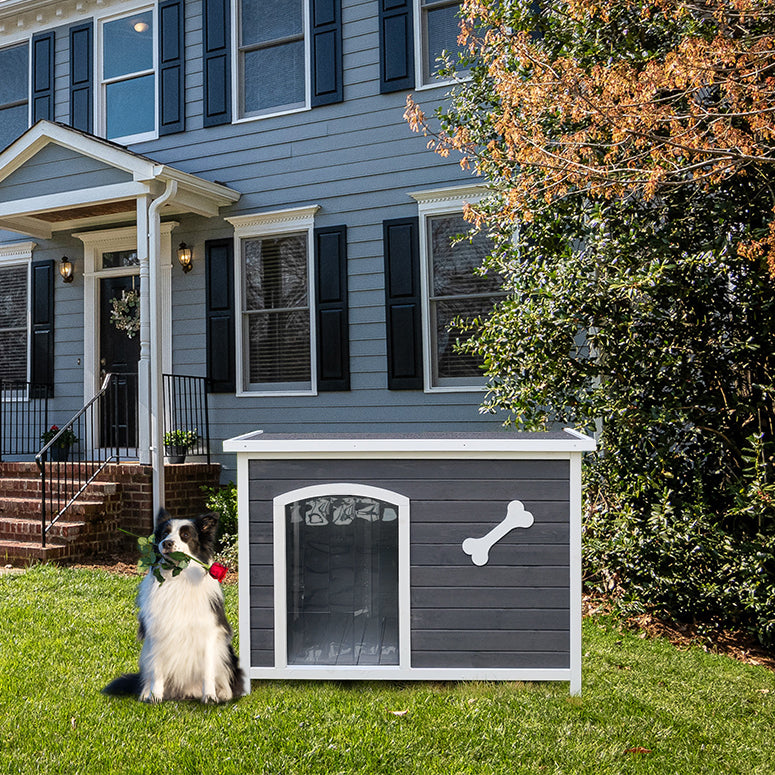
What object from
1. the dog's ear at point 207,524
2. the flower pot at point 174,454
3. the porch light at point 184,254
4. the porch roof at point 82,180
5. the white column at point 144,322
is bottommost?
the flower pot at point 174,454

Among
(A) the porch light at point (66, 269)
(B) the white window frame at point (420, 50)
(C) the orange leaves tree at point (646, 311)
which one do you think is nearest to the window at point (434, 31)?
(B) the white window frame at point (420, 50)

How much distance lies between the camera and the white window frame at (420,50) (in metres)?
7.26

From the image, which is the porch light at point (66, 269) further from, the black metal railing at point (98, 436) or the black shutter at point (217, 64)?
the black shutter at point (217, 64)

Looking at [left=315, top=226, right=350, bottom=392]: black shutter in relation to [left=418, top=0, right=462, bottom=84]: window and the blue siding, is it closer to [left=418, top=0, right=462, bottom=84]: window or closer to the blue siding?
the blue siding

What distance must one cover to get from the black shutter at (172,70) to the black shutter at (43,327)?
220cm

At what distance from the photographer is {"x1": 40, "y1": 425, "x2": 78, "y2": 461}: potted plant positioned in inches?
317

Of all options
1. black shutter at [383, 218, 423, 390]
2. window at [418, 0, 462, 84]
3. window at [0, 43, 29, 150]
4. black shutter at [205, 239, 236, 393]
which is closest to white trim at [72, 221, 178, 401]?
black shutter at [205, 239, 236, 393]

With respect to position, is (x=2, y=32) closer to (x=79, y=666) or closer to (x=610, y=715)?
(x=79, y=666)

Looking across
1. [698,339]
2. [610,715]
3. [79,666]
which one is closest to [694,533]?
[698,339]

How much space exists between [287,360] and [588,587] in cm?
392

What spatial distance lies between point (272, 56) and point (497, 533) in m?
6.57

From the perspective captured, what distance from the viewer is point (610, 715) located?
315 centimetres

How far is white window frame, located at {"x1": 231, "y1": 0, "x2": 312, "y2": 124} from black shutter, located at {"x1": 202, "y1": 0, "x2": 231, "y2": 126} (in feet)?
0.20

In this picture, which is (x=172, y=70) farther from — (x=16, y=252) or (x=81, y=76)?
(x=16, y=252)
